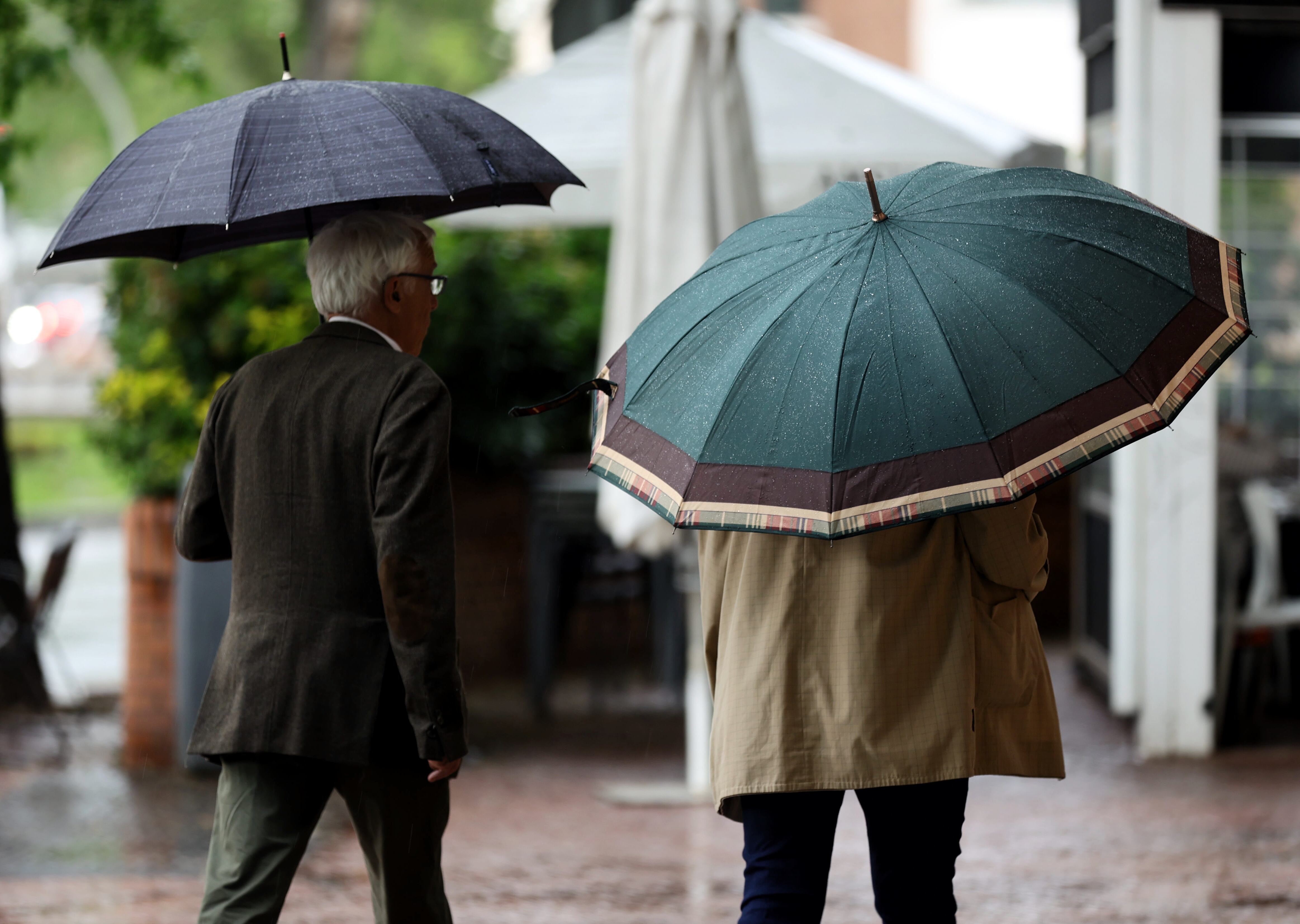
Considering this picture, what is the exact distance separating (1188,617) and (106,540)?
12829 millimetres

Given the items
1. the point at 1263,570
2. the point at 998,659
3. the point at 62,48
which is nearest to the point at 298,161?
the point at 998,659

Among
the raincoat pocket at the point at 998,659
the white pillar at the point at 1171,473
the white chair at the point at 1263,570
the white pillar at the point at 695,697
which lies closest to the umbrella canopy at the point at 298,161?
the raincoat pocket at the point at 998,659

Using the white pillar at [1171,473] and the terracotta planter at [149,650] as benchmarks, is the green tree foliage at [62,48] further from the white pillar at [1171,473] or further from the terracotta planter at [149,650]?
the white pillar at [1171,473]

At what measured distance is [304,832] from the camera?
2.94 metres

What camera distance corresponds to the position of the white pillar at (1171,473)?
614 cm

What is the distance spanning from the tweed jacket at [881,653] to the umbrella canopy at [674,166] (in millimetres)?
2882

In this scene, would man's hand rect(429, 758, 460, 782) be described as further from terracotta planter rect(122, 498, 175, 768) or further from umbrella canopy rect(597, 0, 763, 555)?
terracotta planter rect(122, 498, 175, 768)

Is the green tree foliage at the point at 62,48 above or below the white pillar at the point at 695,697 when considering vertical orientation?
above

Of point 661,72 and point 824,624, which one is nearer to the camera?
point 824,624

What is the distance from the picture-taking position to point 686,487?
251cm

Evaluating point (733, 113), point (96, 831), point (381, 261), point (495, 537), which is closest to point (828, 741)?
point (381, 261)

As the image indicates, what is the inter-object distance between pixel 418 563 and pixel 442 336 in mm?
5249

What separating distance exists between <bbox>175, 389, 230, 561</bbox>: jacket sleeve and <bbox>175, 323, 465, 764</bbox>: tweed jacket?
88 millimetres

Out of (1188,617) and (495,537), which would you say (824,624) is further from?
(495,537)
